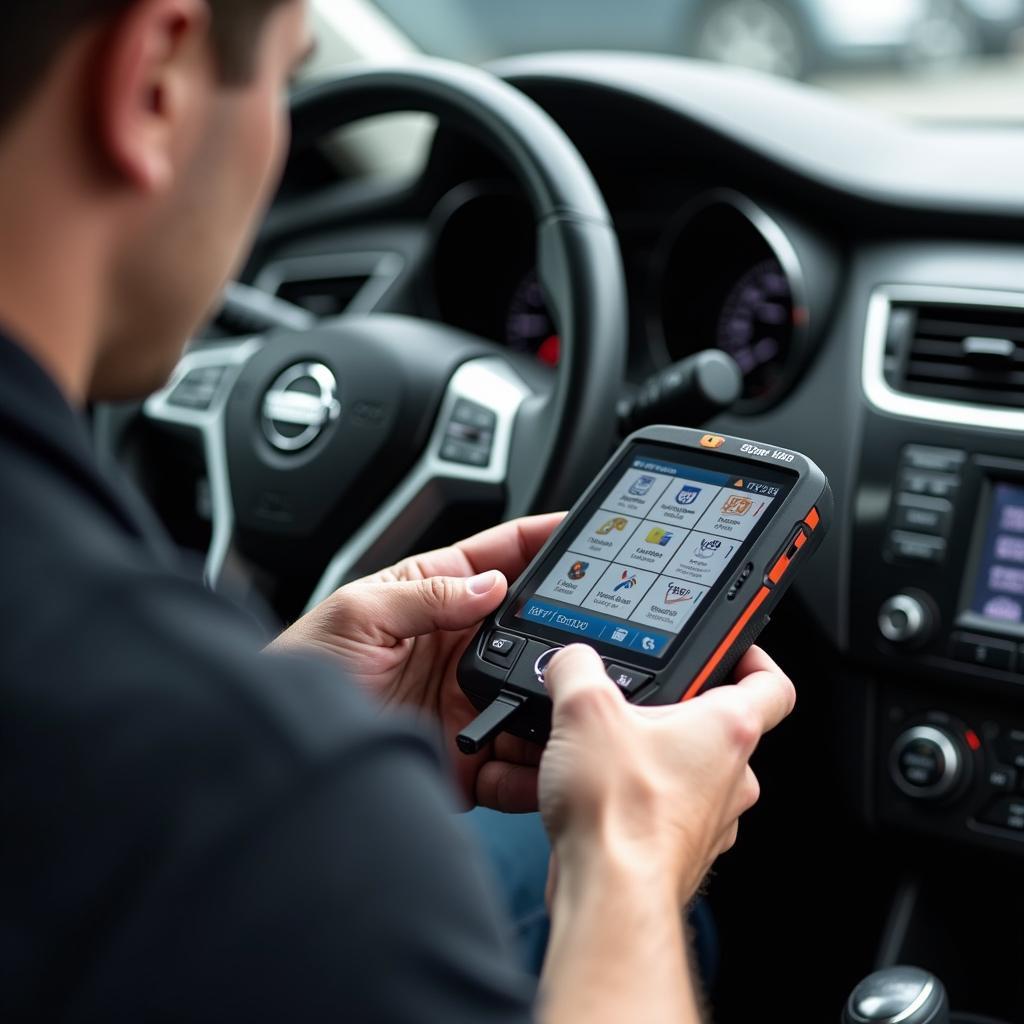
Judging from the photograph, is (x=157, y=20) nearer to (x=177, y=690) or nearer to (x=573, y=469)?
(x=177, y=690)

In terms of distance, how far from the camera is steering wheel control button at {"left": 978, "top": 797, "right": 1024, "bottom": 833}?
1354 mm

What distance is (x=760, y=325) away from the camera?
61.3 inches

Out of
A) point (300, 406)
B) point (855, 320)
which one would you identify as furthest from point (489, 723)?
point (855, 320)

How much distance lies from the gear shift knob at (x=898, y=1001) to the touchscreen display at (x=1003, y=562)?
0.35 meters

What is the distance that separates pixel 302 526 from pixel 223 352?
292mm

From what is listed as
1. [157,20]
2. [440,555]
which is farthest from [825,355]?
[157,20]

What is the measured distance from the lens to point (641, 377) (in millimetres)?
1713

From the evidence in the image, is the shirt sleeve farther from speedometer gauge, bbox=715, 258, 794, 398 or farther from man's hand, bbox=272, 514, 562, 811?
speedometer gauge, bbox=715, 258, 794, 398

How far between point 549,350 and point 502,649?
2.43 ft

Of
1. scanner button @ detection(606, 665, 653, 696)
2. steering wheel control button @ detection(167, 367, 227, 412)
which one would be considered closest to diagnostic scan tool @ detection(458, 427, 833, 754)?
scanner button @ detection(606, 665, 653, 696)

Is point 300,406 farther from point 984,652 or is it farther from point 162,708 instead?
point 162,708

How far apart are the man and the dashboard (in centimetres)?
71

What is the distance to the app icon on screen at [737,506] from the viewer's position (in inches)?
38.3

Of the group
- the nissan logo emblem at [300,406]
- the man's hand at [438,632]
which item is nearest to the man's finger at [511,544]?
the man's hand at [438,632]
